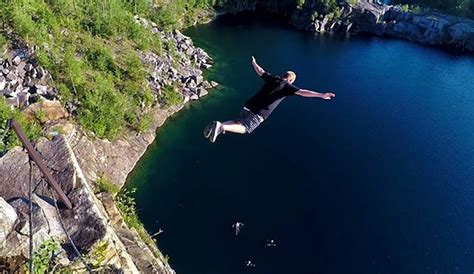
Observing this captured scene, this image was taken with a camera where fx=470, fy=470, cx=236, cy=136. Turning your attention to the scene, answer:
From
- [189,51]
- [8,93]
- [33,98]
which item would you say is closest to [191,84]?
[189,51]

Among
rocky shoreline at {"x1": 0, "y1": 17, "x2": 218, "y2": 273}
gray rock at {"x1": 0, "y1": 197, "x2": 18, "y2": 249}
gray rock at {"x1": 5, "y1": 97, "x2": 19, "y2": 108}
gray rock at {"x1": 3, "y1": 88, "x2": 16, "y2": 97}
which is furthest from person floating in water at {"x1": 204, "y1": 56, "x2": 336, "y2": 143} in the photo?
gray rock at {"x1": 3, "y1": 88, "x2": 16, "y2": 97}

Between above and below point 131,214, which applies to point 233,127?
above

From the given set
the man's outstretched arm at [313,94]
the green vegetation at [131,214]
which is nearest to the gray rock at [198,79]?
the green vegetation at [131,214]

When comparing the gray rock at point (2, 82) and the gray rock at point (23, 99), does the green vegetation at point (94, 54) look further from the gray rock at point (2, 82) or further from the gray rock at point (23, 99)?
the gray rock at point (2, 82)

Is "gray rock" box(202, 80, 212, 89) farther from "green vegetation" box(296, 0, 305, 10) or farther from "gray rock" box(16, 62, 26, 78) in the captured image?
"green vegetation" box(296, 0, 305, 10)

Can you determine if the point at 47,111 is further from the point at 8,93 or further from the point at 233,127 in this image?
the point at 233,127

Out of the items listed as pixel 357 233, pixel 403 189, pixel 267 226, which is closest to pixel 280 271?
pixel 267 226
